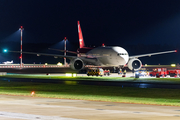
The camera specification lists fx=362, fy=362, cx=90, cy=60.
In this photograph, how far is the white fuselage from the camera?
226ft

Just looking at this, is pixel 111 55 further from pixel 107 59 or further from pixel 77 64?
pixel 77 64

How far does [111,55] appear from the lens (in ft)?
229

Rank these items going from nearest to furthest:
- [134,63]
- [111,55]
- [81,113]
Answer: [81,113] < [111,55] < [134,63]

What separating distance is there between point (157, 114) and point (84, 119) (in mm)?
3554

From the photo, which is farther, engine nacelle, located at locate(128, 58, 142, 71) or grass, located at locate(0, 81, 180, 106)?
engine nacelle, located at locate(128, 58, 142, 71)

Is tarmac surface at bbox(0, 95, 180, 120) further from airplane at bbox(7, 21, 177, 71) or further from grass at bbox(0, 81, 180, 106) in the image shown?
airplane at bbox(7, 21, 177, 71)

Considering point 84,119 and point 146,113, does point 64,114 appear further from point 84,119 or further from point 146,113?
point 146,113

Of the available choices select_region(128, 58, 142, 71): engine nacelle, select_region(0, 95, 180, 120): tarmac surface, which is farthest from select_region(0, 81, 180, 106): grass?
select_region(128, 58, 142, 71): engine nacelle

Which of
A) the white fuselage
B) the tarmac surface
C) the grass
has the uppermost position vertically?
the white fuselage

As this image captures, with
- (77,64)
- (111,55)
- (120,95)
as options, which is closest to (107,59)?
(111,55)

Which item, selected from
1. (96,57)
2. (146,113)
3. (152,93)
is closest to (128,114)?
(146,113)

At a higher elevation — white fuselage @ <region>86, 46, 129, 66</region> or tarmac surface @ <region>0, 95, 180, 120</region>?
white fuselage @ <region>86, 46, 129, 66</region>

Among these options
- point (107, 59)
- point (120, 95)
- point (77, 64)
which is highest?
point (107, 59)

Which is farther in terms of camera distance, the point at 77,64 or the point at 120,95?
the point at 77,64
